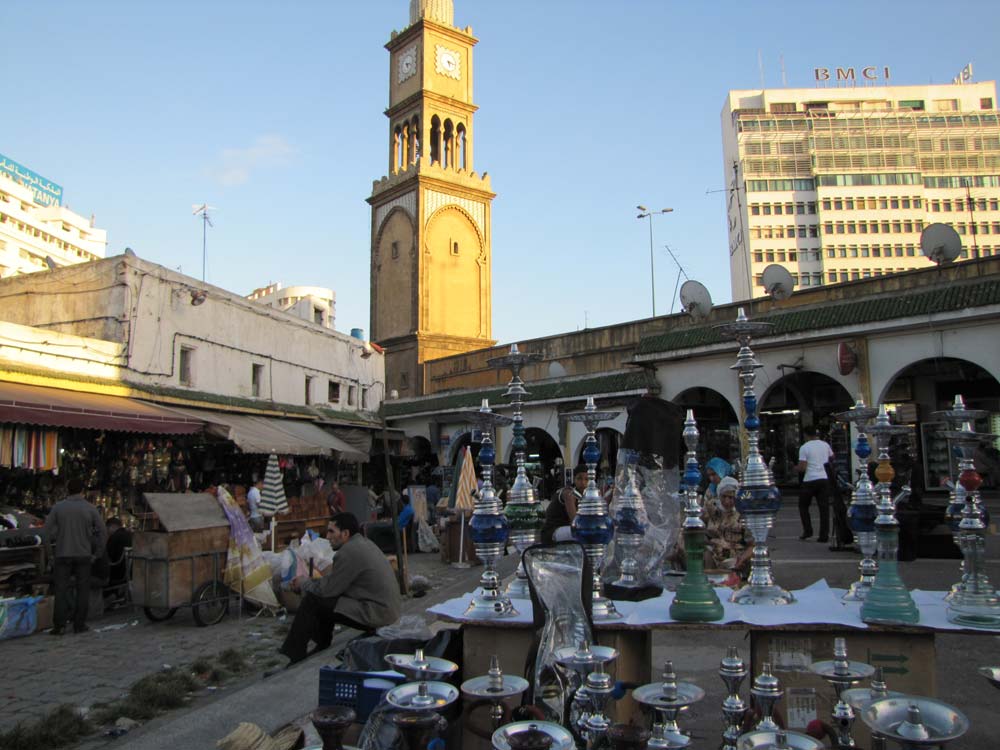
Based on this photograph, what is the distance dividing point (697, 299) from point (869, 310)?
416cm

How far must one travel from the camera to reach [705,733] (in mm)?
4059

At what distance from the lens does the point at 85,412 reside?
1140cm

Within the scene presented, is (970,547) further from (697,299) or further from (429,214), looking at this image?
(429,214)

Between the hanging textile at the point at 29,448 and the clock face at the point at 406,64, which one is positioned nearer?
the hanging textile at the point at 29,448

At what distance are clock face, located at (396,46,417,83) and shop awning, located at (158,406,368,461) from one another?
75.7 feet

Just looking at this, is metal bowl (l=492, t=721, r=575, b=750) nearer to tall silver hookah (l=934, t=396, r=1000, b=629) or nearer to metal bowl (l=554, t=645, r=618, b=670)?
metal bowl (l=554, t=645, r=618, b=670)

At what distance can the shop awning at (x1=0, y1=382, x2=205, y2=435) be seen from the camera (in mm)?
10406

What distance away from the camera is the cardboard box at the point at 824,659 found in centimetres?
337

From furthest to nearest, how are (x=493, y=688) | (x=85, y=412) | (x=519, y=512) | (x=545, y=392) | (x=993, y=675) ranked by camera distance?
(x=545, y=392) → (x=85, y=412) → (x=519, y=512) → (x=493, y=688) → (x=993, y=675)

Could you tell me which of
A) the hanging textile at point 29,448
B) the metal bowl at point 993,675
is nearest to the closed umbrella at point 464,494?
the hanging textile at point 29,448

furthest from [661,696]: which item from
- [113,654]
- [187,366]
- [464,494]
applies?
[187,366]

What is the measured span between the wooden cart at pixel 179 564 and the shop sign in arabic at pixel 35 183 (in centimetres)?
7475

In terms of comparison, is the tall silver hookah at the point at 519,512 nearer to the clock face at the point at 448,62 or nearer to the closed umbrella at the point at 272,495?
the closed umbrella at the point at 272,495

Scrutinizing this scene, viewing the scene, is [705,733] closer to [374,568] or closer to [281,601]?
[374,568]
